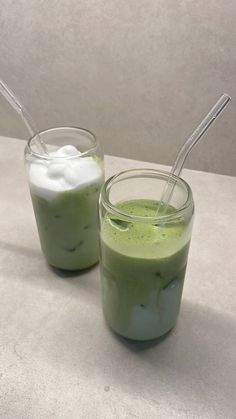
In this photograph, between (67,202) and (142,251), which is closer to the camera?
(142,251)

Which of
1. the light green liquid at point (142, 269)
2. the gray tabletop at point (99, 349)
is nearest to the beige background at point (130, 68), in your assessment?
the gray tabletop at point (99, 349)

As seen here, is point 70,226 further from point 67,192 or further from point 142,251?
point 142,251

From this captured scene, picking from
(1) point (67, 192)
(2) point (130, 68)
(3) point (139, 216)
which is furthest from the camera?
(2) point (130, 68)

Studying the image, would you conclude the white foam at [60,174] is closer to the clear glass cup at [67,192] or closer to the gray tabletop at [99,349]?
the clear glass cup at [67,192]

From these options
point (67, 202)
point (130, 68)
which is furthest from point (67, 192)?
point (130, 68)

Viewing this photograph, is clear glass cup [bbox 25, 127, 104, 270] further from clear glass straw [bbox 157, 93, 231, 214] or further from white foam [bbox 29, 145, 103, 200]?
clear glass straw [bbox 157, 93, 231, 214]

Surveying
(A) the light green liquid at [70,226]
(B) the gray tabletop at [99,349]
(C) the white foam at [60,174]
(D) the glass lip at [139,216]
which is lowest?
(B) the gray tabletop at [99,349]

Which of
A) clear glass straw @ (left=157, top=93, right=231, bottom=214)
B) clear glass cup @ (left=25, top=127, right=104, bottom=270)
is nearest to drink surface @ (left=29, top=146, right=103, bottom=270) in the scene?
clear glass cup @ (left=25, top=127, right=104, bottom=270)
